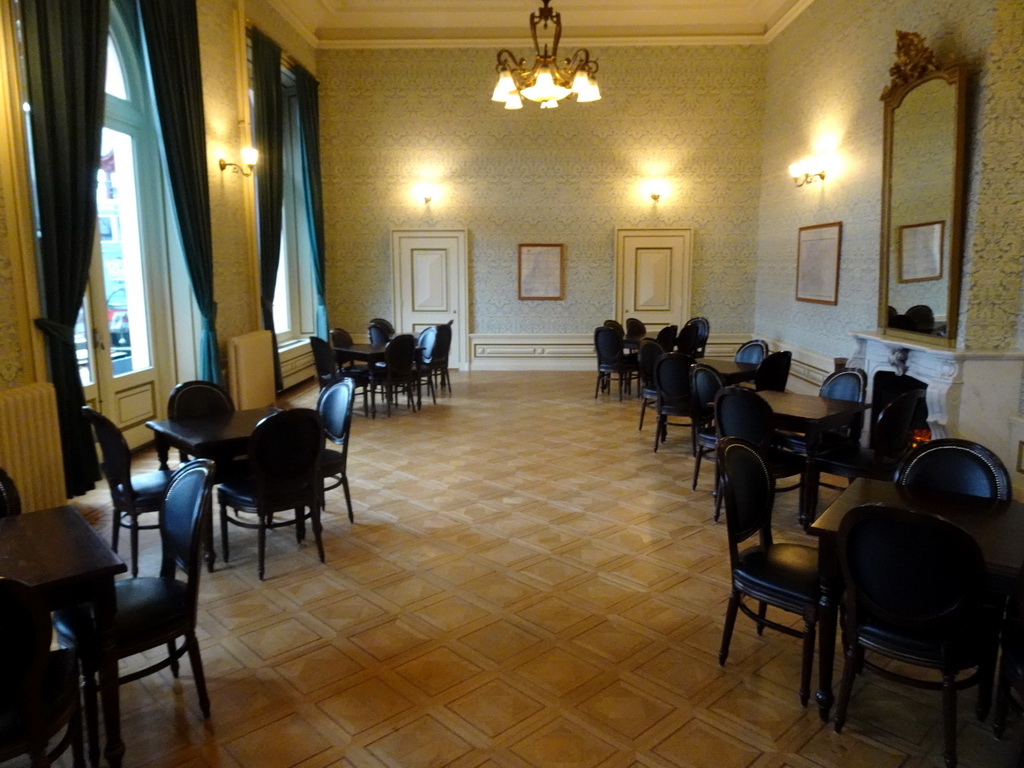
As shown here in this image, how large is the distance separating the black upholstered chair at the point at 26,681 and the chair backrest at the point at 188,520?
56 centimetres

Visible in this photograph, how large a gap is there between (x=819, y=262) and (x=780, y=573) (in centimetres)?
610

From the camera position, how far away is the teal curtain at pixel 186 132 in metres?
5.97

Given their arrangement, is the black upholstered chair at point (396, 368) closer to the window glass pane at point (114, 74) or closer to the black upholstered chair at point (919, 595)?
the window glass pane at point (114, 74)

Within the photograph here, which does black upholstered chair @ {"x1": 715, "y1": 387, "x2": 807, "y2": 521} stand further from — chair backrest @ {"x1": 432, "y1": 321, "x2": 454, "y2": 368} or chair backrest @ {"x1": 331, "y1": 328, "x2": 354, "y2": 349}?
chair backrest @ {"x1": 331, "y1": 328, "x2": 354, "y2": 349}

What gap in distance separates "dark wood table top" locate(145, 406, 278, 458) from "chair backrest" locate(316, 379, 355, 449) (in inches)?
14.0

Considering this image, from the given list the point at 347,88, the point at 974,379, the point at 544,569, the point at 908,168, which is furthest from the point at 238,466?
the point at 347,88

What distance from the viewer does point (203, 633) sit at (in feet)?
10.7

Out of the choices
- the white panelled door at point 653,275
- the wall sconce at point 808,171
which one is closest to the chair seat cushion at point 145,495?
the wall sconce at point 808,171

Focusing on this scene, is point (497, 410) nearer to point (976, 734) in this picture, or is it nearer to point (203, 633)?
point (203, 633)

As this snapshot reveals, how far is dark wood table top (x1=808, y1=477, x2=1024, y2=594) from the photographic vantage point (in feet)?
7.64

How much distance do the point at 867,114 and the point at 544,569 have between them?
5591 mm

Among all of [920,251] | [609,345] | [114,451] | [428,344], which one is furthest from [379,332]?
[920,251]

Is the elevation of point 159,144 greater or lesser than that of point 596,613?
greater

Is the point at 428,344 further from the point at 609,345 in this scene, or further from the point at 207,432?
the point at 207,432
